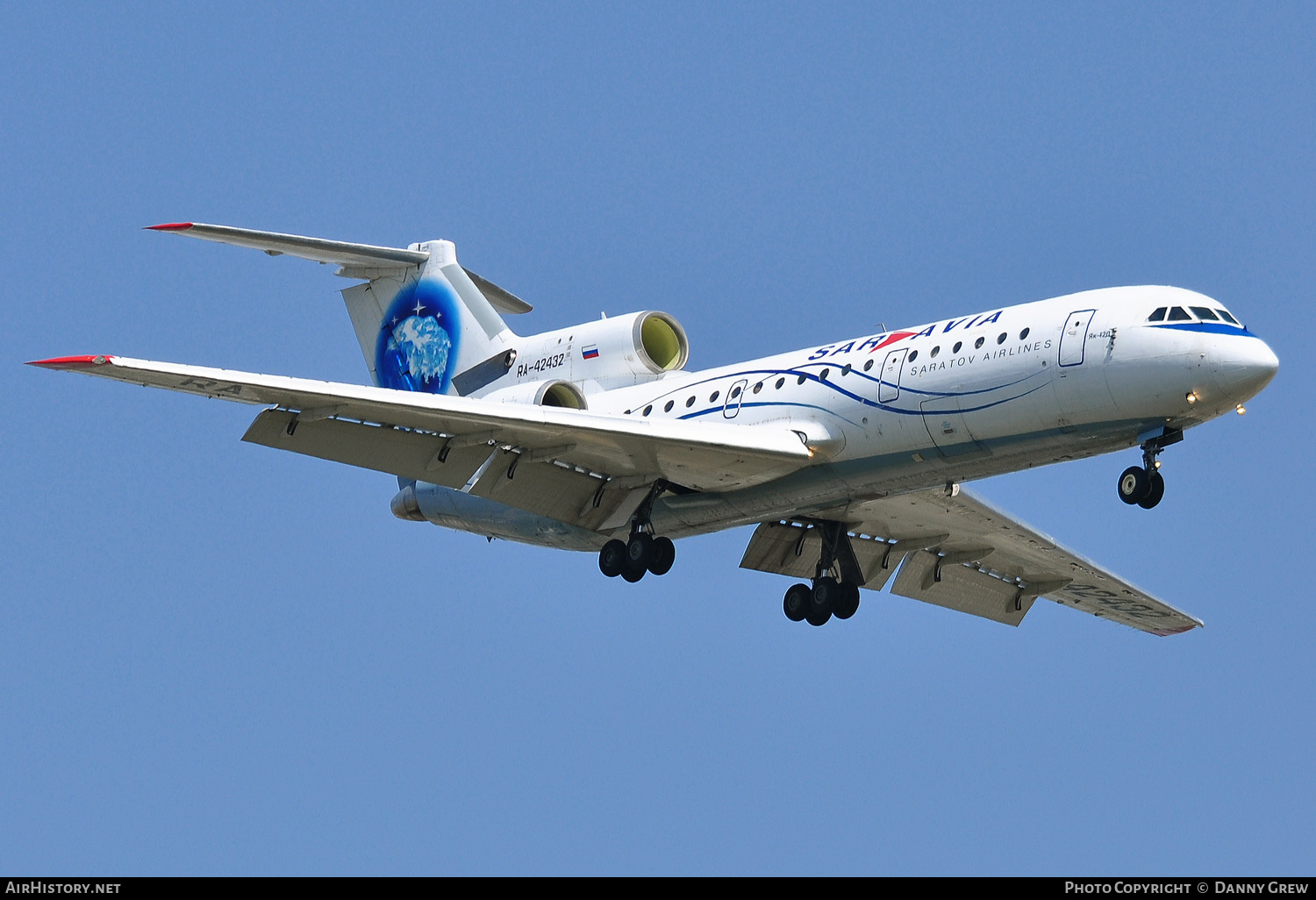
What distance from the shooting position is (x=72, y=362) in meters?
23.1

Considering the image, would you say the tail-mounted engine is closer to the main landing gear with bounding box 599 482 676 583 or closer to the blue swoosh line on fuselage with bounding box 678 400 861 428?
the blue swoosh line on fuselage with bounding box 678 400 861 428

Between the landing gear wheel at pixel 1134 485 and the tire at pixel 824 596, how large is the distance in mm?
6190

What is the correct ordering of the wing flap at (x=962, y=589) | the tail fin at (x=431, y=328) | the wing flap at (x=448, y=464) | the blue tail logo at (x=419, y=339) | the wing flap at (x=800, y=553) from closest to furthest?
1. the wing flap at (x=448, y=464)
2. the wing flap at (x=800, y=553)
3. the wing flap at (x=962, y=589)
4. the tail fin at (x=431, y=328)
5. the blue tail logo at (x=419, y=339)

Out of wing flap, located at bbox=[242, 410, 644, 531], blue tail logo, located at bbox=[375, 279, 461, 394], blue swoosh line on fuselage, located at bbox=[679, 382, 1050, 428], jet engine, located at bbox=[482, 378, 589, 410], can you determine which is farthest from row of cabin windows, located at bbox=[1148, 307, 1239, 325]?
blue tail logo, located at bbox=[375, 279, 461, 394]

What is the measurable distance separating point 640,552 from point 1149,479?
25.2 feet

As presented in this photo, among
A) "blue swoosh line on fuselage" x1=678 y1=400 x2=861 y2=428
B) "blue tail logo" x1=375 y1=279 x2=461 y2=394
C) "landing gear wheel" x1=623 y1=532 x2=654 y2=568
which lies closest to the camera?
"blue swoosh line on fuselage" x1=678 y1=400 x2=861 y2=428

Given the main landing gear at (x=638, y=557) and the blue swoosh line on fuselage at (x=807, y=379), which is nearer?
the blue swoosh line on fuselage at (x=807, y=379)

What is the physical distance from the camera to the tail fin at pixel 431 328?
32281mm

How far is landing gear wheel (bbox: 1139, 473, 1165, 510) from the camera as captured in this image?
79.3 ft

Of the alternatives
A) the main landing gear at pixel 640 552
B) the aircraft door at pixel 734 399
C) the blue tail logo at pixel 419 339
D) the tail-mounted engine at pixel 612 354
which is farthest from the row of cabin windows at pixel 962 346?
the blue tail logo at pixel 419 339

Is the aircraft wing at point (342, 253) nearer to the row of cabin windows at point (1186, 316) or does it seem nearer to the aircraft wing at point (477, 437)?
the aircraft wing at point (477, 437)

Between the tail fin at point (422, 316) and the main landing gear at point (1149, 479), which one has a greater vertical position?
the tail fin at point (422, 316)

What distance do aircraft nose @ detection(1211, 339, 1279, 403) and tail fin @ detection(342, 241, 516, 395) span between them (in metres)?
12.6

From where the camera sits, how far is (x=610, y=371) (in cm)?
2967
